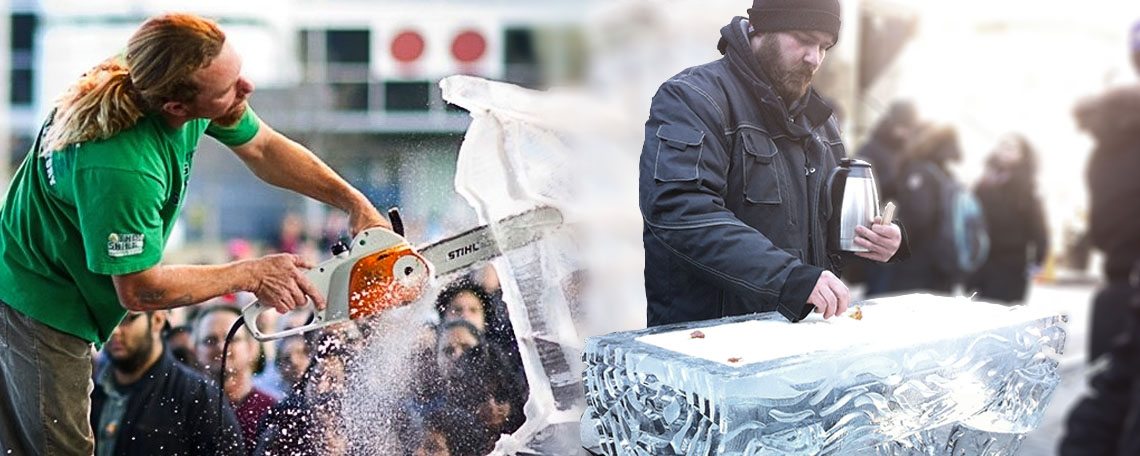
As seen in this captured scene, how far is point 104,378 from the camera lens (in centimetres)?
223

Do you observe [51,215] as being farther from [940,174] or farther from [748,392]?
[940,174]

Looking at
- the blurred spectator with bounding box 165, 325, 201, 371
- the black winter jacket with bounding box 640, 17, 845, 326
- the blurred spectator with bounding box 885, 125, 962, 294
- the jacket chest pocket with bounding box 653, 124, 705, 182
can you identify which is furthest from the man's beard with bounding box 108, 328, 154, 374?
the blurred spectator with bounding box 885, 125, 962, 294

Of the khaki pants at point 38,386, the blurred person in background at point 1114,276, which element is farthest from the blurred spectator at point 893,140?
the khaki pants at point 38,386

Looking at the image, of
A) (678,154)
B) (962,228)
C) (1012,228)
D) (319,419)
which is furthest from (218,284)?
(1012,228)

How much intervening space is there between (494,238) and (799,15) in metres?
0.70

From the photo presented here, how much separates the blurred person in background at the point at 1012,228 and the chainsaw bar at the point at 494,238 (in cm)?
477

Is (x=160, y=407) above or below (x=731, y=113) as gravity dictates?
below

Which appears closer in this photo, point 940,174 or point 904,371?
point 904,371

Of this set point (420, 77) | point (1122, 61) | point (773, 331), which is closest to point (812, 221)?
point (773, 331)

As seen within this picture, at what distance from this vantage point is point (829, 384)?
1727mm

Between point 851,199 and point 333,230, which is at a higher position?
point 851,199

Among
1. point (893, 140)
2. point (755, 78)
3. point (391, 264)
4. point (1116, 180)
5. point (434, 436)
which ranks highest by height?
point (755, 78)

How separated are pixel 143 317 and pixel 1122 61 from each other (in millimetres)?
7686

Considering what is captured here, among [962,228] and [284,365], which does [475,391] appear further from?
[962,228]
